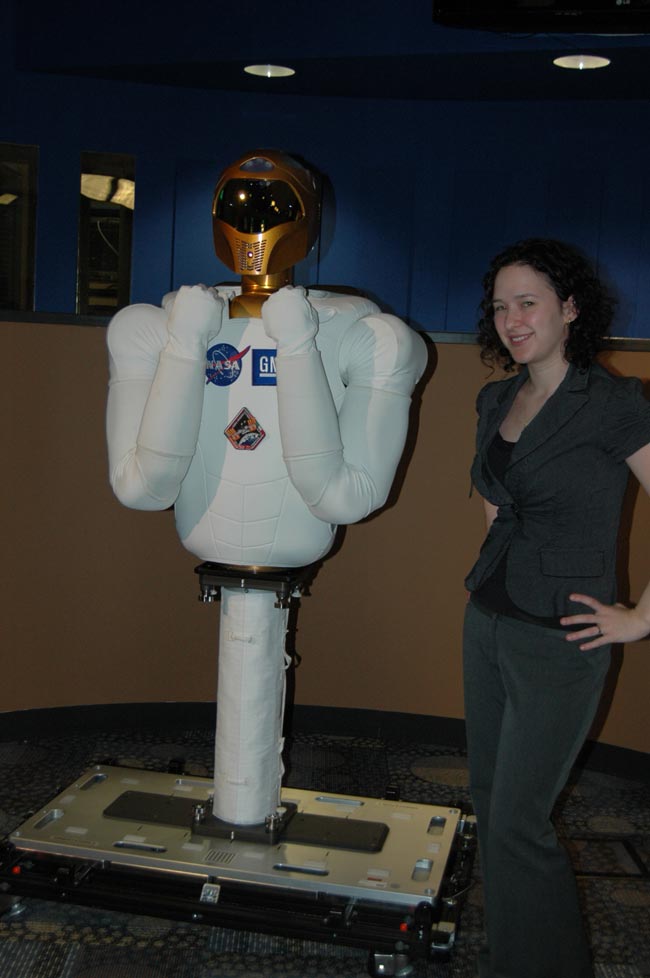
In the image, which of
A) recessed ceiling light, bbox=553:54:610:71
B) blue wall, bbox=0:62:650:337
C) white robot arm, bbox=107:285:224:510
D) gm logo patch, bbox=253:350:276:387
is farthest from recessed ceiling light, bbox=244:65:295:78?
gm logo patch, bbox=253:350:276:387

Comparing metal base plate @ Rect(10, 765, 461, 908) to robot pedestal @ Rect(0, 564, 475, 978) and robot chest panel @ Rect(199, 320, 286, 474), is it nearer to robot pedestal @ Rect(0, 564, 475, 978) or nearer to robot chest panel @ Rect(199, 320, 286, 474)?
robot pedestal @ Rect(0, 564, 475, 978)

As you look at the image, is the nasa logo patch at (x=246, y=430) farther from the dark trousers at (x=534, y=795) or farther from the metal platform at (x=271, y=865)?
the metal platform at (x=271, y=865)

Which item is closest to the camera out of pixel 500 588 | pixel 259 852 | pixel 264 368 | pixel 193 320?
pixel 500 588

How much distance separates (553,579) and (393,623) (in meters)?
1.61

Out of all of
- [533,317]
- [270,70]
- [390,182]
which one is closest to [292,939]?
[533,317]

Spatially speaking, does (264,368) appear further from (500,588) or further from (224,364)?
(500,588)

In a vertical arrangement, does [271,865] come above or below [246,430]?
below

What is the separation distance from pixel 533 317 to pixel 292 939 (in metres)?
1.46

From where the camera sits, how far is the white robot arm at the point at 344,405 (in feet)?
6.38

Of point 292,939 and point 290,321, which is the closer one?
point 290,321

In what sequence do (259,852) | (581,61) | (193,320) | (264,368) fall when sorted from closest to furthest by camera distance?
(193,320), (264,368), (259,852), (581,61)

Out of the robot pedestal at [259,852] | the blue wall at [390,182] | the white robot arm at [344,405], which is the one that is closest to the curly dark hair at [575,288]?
the white robot arm at [344,405]

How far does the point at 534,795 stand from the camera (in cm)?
176

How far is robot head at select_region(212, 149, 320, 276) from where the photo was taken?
207 centimetres
